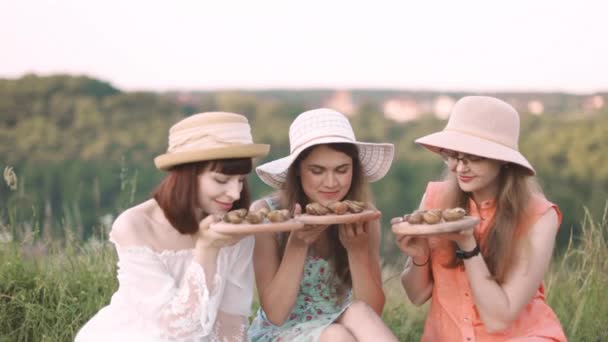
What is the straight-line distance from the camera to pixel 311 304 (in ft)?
Answer: 12.7

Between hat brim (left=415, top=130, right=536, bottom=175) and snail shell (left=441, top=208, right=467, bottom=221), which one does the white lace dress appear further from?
hat brim (left=415, top=130, right=536, bottom=175)

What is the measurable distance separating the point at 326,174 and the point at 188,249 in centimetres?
74

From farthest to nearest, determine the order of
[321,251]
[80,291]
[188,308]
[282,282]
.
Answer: [80,291] < [321,251] < [282,282] < [188,308]

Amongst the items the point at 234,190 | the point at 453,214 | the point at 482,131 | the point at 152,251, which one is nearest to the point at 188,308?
the point at 152,251

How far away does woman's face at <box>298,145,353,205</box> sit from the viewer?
3695 millimetres

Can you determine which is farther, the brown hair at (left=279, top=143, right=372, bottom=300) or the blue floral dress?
the brown hair at (left=279, top=143, right=372, bottom=300)

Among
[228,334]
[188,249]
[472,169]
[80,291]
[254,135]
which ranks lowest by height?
[254,135]

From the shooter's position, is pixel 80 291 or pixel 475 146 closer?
pixel 475 146

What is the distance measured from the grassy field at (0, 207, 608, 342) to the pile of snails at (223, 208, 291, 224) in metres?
1.55

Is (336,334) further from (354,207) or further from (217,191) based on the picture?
(217,191)

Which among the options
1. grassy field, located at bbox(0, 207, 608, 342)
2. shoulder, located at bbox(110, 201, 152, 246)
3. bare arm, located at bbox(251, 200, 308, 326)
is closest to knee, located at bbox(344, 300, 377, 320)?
bare arm, located at bbox(251, 200, 308, 326)

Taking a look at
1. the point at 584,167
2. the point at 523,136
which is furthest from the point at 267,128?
the point at 584,167

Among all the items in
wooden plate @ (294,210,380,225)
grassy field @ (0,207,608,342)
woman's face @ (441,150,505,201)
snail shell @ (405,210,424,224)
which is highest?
woman's face @ (441,150,505,201)

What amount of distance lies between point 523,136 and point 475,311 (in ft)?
131
